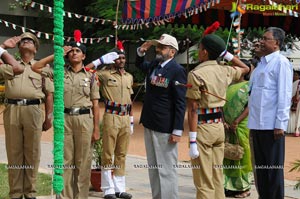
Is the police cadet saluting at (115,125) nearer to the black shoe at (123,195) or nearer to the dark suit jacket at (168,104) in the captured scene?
the black shoe at (123,195)

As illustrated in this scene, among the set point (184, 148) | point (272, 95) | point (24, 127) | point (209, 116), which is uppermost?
point (272, 95)

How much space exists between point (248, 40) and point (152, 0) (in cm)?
969

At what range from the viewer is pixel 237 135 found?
26.3ft

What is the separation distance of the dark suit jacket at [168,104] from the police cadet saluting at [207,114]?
414 mm

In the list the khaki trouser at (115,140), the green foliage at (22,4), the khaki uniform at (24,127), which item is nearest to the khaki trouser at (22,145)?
the khaki uniform at (24,127)

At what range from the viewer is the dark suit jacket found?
6.33 meters

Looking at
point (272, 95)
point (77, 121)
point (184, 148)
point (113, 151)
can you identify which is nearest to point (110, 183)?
point (113, 151)

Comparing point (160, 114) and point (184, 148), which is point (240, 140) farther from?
point (184, 148)

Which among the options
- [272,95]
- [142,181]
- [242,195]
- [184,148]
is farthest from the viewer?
[184,148]

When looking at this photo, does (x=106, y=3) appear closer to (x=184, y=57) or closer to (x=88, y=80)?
(x=184, y=57)

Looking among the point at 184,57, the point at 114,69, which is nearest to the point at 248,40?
the point at 184,57

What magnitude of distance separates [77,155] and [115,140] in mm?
Answer: 943

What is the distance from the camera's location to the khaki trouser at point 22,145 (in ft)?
22.2

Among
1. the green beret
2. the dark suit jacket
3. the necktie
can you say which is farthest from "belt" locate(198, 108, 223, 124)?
the necktie
